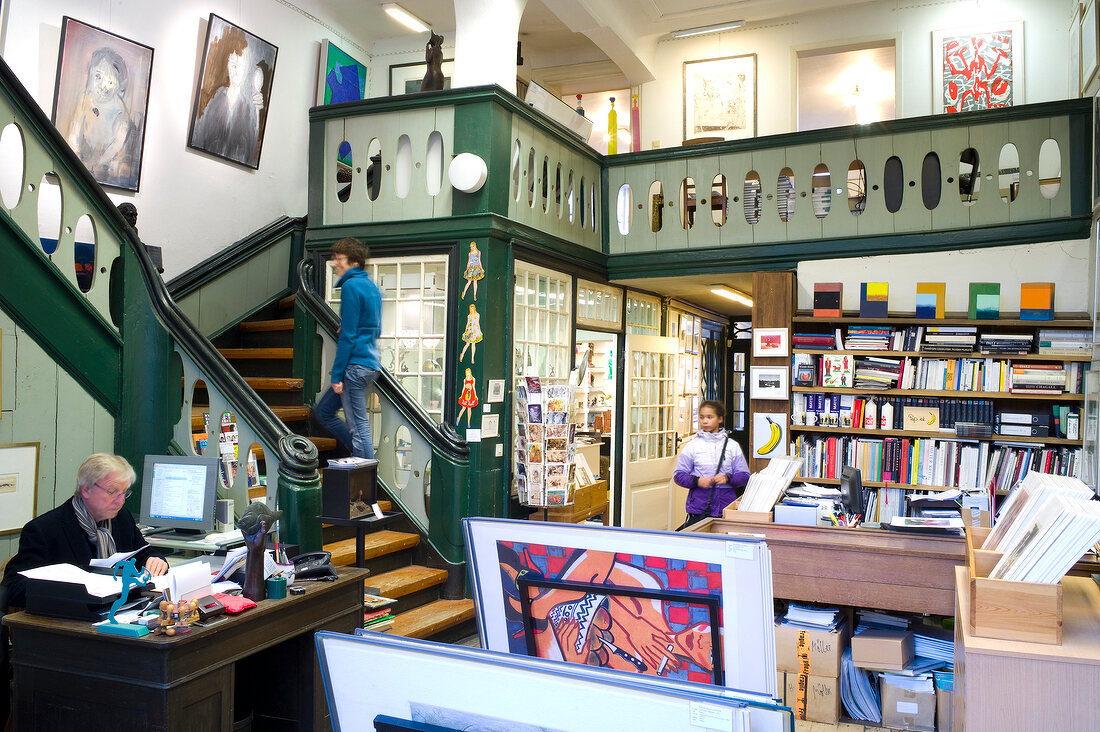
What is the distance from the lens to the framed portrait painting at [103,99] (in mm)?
6016

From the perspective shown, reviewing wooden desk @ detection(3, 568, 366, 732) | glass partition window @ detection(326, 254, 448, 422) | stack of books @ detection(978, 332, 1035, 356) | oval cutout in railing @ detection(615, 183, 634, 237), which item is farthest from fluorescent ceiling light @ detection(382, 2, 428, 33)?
wooden desk @ detection(3, 568, 366, 732)

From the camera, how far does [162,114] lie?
6.84 metres

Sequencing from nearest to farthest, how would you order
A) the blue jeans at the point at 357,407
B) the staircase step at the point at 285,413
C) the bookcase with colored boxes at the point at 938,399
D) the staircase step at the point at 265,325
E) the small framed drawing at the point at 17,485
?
1. the small framed drawing at the point at 17,485
2. the blue jeans at the point at 357,407
3. the staircase step at the point at 285,413
4. the bookcase with colored boxes at the point at 938,399
5. the staircase step at the point at 265,325

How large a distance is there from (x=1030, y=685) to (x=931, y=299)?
488 centimetres

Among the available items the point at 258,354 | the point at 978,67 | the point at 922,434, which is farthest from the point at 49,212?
the point at 978,67

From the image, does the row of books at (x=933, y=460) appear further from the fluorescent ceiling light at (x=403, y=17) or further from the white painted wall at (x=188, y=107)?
the fluorescent ceiling light at (x=403, y=17)

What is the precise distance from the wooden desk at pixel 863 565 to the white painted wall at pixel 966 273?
298 centimetres

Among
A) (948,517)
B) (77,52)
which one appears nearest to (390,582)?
(948,517)

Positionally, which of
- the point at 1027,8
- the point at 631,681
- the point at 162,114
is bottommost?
the point at 631,681

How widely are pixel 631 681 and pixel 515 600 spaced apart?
67 centimetres

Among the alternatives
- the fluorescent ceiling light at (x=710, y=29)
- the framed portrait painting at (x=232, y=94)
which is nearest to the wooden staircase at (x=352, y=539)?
the framed portrait painting at (x=232, y=94)

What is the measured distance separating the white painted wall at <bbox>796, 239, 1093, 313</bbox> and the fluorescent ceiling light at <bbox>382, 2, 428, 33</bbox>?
5014 millimetres

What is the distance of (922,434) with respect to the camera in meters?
6.57

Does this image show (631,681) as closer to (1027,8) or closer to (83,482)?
(83,482)
